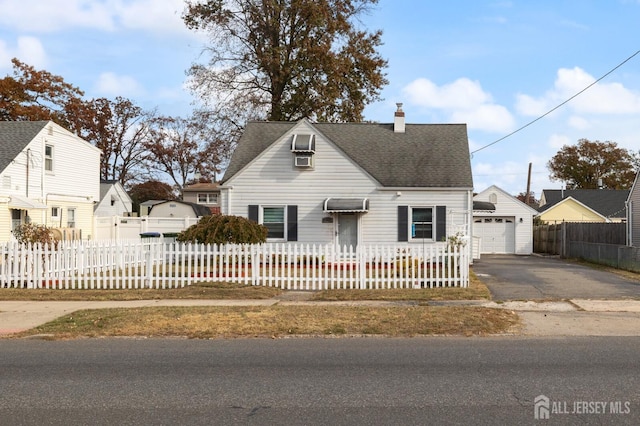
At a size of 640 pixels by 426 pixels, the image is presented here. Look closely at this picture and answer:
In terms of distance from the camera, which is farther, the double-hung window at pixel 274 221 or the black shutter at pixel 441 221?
the double-hung window at pixel 274 221

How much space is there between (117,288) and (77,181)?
57.2 ft

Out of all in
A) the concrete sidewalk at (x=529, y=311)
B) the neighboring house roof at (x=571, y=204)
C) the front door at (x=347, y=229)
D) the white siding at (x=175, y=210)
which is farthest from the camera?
the white siding at (x=175, y=210)

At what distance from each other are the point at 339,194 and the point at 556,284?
31.6 feet

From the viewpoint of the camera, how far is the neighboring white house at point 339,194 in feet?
76.4

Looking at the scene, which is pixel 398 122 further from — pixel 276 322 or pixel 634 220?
pixel 276 322

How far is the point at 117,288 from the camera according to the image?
15.6 m

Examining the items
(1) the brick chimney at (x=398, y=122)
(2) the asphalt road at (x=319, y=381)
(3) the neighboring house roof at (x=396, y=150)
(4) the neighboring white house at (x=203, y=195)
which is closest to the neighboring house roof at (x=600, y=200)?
(3) the neighboring house roof at (x=396, y=150)

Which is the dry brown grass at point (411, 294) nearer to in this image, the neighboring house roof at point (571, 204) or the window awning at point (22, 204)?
the window awning at point (22, 204)

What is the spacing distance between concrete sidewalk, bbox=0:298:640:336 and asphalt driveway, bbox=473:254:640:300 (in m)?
0.90

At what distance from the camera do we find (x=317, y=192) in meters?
23.7

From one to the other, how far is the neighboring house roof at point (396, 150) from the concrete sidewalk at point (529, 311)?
10245 millimetres

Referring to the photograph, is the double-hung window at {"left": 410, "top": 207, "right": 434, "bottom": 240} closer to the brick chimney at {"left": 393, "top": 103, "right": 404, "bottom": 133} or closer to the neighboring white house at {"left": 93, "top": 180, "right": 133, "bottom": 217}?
the brick chimney at {"left": 393, "top": 103, "right": 404, "bottom": 133}

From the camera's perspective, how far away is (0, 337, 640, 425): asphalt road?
5773mm

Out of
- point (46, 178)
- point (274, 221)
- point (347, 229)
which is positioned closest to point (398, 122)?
point (347, 229)
